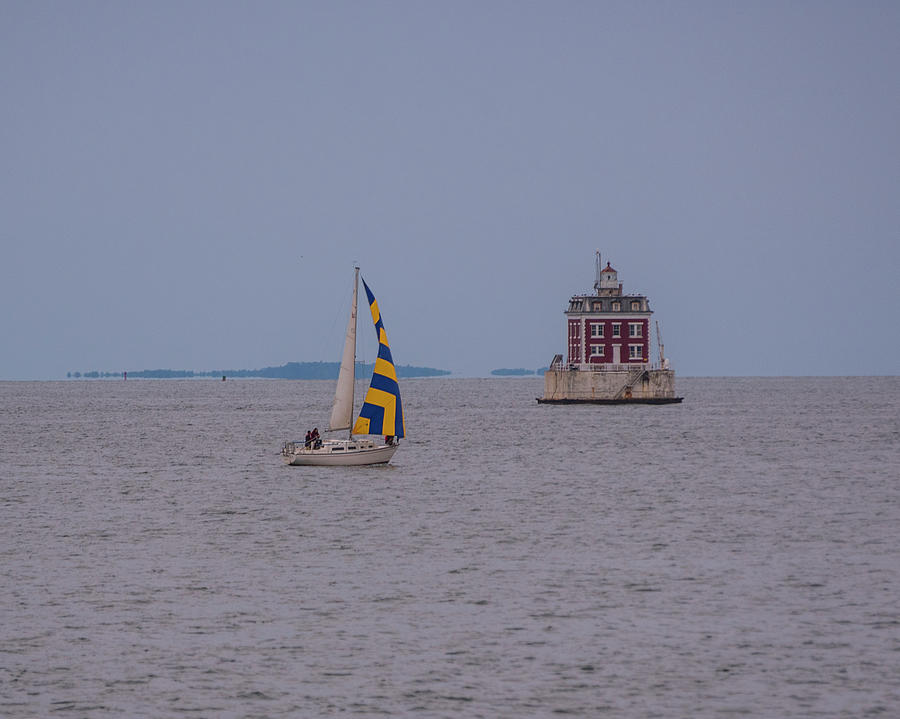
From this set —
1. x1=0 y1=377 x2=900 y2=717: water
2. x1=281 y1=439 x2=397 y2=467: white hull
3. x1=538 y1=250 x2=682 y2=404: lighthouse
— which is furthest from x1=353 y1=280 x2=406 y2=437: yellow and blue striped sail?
x1=538 y1=250 x2=682 y2=404: lighthouse

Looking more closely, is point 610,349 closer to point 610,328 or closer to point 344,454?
point 610,328

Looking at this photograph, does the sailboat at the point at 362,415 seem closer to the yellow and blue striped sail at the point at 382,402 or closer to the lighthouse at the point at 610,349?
the yellow and blue striped sail at the point at 382,402

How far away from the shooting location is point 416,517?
158 ft

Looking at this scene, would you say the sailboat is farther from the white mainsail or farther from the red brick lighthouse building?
the red brick lighthouse building

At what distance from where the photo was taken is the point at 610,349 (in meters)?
137

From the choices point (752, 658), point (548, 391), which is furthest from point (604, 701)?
point (548, 391)

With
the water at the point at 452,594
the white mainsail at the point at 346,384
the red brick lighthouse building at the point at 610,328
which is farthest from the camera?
the red brick lighthouse building at the point at 610,328

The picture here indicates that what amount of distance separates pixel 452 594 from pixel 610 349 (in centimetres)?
10697

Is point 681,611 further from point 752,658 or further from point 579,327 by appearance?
point 579,327

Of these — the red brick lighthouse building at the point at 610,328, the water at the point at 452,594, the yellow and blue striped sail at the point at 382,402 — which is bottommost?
the water at the point at 452,594

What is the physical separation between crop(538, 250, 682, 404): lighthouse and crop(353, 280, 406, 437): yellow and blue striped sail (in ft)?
239

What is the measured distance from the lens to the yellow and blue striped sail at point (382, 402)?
6419 cm

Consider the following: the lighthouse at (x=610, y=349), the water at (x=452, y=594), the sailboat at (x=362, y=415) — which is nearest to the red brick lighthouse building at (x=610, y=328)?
the lighthouse at (x=610, y=349)

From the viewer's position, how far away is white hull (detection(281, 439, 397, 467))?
65.2 metres
